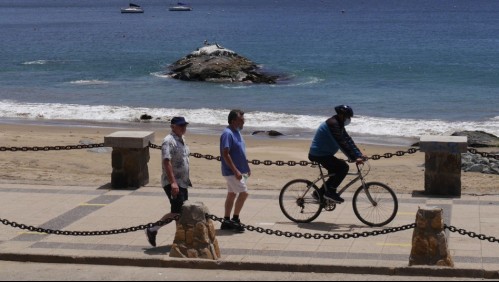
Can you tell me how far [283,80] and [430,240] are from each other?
38654mm

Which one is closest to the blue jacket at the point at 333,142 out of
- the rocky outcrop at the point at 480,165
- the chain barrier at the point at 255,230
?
the chain barrier at the point at 255,230

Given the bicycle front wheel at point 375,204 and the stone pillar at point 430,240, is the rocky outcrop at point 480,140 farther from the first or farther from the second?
the stone pillar at point 430,240

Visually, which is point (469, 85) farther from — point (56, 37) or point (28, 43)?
point (56, 37)

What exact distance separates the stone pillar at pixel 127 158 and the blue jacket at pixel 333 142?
3555 mm

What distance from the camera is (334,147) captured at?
1187cm

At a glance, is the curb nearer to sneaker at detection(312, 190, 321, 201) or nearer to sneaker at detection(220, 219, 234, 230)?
sneaker at detection(220, 219, 234, 230)

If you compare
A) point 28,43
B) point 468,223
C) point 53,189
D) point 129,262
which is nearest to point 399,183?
point 468,223

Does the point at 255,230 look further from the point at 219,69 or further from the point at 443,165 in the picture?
the point at 219,69

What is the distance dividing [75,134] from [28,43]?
54819 millimetres

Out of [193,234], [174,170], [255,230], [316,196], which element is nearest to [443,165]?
[316,196]

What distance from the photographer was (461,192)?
46.5ft

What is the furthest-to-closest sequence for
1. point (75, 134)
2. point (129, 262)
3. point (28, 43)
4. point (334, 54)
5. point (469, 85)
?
point (28, 43), point (334, 54), point (469, 85), point (75, 134), point (129, 262)

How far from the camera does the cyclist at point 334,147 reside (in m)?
11.8

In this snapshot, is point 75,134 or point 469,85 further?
point 469,85
